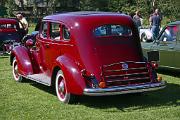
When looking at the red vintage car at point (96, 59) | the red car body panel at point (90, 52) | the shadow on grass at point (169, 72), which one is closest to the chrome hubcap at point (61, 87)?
the red vintage car at point (96, 59)

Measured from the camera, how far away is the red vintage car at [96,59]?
27.2ft

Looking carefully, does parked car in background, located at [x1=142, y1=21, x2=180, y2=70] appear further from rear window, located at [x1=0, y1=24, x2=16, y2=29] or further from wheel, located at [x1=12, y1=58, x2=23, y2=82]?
rear window, located at [x1=0, y1=24, x2=16, y2=29]

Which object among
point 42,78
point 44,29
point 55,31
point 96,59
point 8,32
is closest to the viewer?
point 96,59

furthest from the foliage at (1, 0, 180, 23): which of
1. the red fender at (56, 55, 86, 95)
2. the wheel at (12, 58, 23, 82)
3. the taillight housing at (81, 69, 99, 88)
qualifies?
the taillight housing at (81, 69, 99, 88)

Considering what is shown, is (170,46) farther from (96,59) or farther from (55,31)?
(96,59)

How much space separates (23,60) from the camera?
35.5ft

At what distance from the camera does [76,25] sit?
347 inches

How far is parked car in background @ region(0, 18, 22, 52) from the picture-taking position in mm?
18406

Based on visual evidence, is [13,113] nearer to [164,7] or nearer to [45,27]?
[45,27]

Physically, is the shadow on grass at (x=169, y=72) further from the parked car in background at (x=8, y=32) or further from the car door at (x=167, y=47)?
the parked car in background at (x=8, y=32)

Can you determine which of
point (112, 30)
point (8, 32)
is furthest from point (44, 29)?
point (8, 32)

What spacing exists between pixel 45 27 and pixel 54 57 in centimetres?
109

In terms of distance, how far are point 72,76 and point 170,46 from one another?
4.38 metres

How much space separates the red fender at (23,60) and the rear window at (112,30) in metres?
2.44
